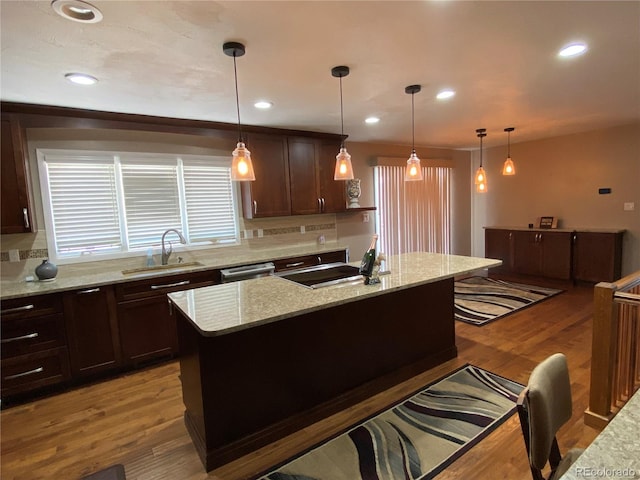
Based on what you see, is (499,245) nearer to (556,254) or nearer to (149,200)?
(556,254)

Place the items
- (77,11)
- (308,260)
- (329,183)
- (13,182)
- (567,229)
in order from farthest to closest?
(567,229) → (329,183) → (308,260) → (13,182) → (77,11)

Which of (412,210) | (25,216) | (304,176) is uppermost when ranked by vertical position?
(304,176)

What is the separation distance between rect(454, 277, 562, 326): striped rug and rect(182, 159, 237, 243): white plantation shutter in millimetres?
3082

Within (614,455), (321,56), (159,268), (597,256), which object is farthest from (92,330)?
(597,256)

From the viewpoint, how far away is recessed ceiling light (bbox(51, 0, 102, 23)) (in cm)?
152

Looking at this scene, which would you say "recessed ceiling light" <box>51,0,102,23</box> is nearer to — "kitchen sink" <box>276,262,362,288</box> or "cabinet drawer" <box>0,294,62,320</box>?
"kitchen sink" <box>276,262,362,288</box>

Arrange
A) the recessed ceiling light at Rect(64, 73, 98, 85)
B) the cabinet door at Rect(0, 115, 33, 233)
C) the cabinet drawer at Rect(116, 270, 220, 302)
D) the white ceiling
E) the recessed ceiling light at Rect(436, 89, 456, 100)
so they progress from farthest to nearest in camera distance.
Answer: the cabinet drawer at Rect(116, 270, 220, 302), the recessed ceiling light at Rect(436, 89, 456, 100), the cabinet door at Rect(0, 115, 33, 233), the recessed ceiling light at Rect(64, 73, 98, 85), the white ceiling

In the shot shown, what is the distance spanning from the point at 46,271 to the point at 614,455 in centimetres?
381

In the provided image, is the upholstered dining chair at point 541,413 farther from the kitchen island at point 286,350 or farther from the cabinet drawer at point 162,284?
the cabinet drawer at point 162,284

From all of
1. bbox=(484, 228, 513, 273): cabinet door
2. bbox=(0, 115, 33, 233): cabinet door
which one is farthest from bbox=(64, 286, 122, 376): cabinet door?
bbox=(484, 228, 513, 273): cabinet door

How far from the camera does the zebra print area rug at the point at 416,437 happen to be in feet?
6.16

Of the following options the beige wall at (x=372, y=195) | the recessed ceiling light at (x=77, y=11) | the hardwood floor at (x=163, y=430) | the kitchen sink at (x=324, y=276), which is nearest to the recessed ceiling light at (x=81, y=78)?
the recessed ceiling light at (x=77, y=11)

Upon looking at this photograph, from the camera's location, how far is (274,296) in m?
2.18

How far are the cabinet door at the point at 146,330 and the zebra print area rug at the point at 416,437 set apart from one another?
1.89 metres
